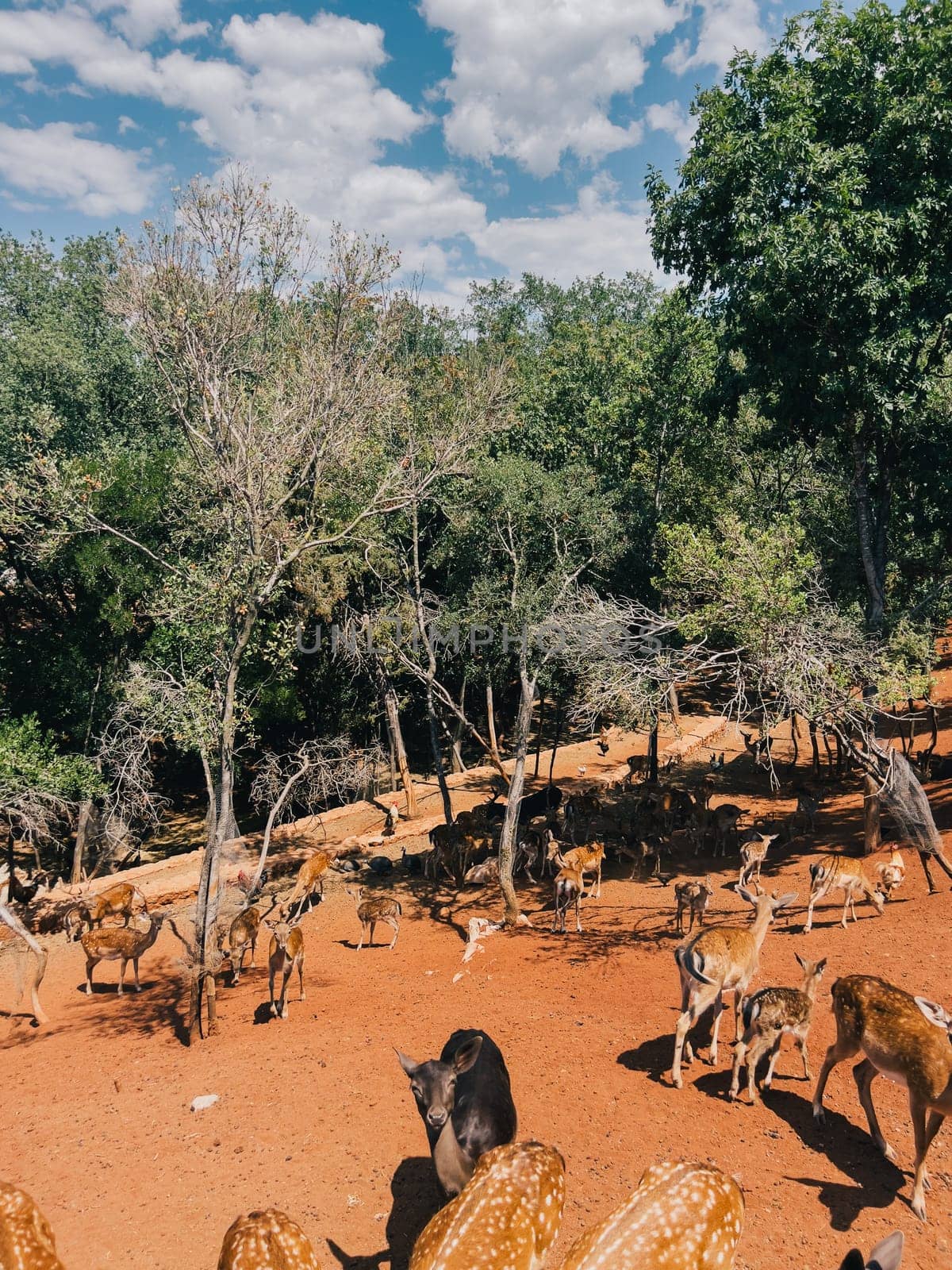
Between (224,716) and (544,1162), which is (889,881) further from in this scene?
(224,716)

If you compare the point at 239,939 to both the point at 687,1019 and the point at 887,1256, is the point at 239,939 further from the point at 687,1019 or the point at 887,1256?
the point at 887,1256

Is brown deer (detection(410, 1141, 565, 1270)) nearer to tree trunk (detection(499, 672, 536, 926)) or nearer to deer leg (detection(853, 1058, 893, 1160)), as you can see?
deer leg (detection(853, 1058, 893, 1160))

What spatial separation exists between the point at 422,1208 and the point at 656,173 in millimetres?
18626

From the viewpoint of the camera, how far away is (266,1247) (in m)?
5.12

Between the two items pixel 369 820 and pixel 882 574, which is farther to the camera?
pixel 369 820

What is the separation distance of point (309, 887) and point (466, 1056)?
10860mm

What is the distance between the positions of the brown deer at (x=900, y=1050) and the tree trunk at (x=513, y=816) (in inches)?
296

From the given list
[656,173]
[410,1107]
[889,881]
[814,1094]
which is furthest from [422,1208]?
[656,173]

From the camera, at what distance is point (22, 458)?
80.3ft

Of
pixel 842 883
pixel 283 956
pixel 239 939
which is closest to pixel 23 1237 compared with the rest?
pixel 283 956

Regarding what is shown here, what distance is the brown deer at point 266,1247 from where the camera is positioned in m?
5.05

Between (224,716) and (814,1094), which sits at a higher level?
(224,716)

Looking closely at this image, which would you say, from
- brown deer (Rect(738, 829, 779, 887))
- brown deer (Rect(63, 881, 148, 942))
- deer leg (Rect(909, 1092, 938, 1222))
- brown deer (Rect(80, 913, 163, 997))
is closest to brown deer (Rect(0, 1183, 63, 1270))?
deer leg (Rect(909, 1092, 938, 1222))

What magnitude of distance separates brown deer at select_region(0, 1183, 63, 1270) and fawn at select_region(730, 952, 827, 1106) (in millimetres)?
5812
